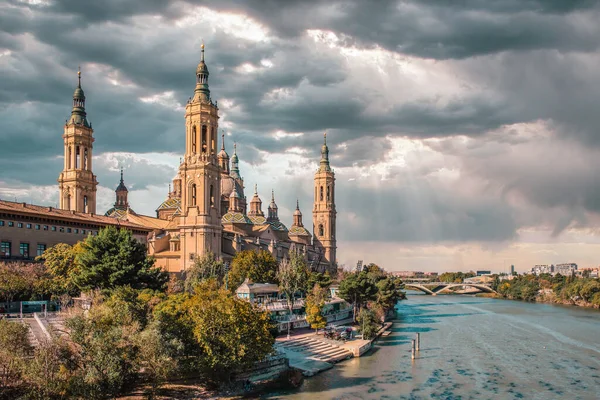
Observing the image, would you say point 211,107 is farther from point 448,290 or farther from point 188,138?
point 448,290

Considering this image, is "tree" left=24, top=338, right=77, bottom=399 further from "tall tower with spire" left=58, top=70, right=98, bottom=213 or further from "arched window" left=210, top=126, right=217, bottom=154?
"tall tower with spire" left=58, top=70, right=98, bottom=213

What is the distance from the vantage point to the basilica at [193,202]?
265 feet

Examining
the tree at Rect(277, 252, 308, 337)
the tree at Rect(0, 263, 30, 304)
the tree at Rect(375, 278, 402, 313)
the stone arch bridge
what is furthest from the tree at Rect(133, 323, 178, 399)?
the stone arch bridge

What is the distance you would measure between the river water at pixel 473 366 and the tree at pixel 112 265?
1691 cm

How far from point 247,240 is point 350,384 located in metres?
56.8

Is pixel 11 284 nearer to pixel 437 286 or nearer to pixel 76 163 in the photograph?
pixel 76 163

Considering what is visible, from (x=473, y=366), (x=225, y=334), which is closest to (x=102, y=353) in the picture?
(x=225, y=334)

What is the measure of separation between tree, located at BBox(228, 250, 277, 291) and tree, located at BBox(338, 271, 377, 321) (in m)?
10.2

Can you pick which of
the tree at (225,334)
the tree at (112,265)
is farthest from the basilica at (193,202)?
the tree at (225,334)

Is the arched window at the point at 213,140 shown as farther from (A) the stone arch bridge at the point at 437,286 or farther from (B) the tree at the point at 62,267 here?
(A) the stone arch bridge at the point at 437,286

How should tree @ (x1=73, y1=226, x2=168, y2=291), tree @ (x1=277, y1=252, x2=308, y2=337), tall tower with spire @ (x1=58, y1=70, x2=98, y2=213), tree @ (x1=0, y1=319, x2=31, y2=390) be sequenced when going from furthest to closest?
tall tower with spire @ (x1=58, y1=70, x2=98, y2=213) < tree @ (x1=277, y1=252, x2=308, y2=337) < tree @ (x1=73, y1=226, x2=168, y2=291) < tree @ (x1=0, y1=319, x2=31, y2=390)

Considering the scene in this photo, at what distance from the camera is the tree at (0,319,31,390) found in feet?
96.3

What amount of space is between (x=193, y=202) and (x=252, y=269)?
43.7 ft

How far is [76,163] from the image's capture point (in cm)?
9356
